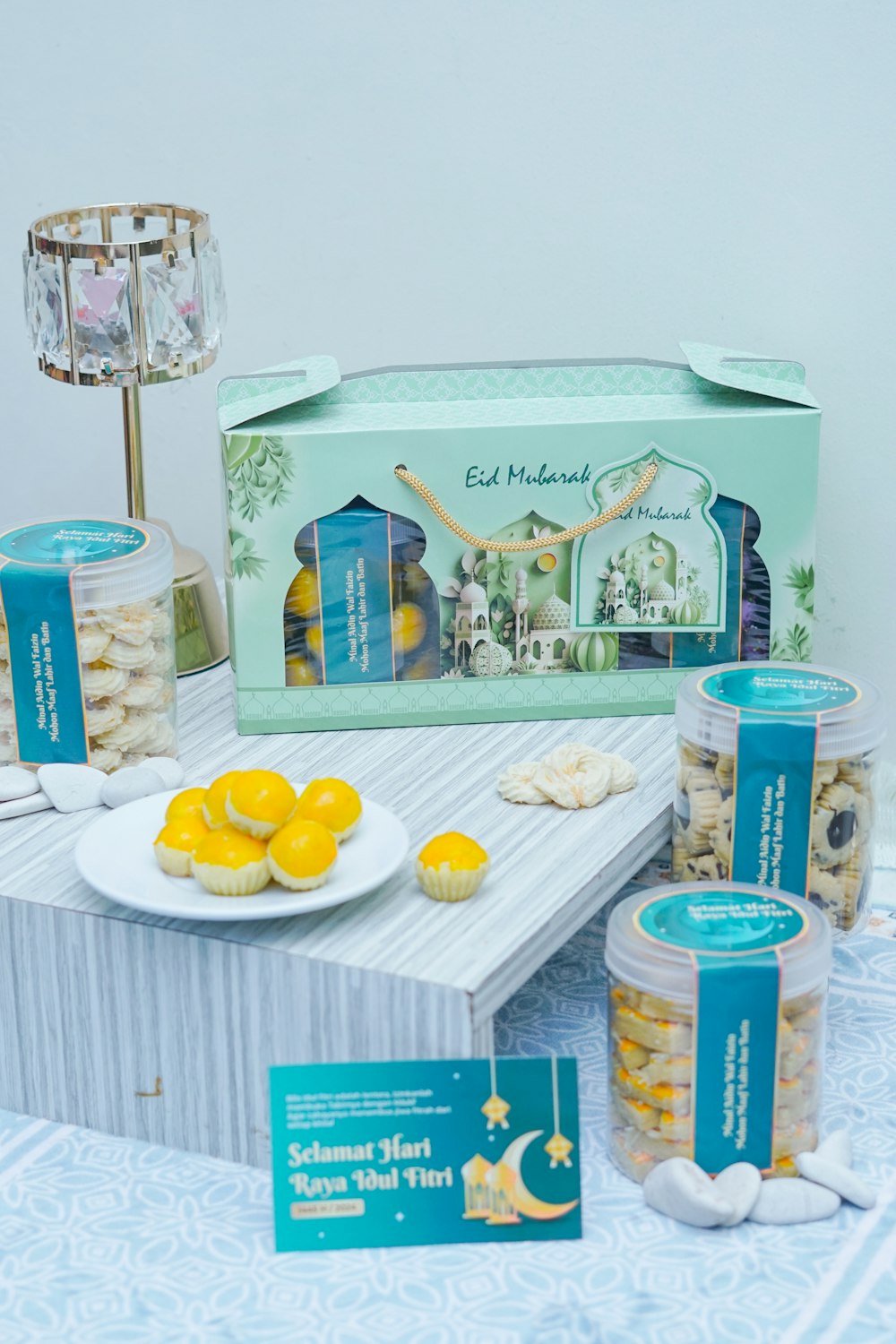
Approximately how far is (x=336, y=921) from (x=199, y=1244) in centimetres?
16

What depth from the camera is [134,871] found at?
2.58 feet

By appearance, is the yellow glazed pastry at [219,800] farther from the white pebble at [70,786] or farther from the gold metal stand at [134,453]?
the gold metal stand at [134,453]

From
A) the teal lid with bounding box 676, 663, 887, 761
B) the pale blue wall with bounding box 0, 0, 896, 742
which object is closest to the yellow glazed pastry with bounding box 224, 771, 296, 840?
the teal lid with bounding box 676, 663, 887, 761

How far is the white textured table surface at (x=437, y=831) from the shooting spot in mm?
750

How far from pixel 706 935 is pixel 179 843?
0.86 ft

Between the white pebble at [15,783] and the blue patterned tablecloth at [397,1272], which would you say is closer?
the blue patterned tablecloth at [397,1272]

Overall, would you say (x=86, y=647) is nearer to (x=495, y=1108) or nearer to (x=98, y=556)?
(x=98, y=556)

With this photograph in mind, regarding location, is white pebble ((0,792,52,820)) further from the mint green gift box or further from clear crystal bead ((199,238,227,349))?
clear crystal bead ((199,238,227,349))

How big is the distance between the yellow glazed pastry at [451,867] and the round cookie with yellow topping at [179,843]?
11 cm

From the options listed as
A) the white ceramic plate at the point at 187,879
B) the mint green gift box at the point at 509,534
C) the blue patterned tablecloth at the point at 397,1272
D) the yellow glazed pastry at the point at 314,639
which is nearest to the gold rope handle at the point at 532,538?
the mint green gift box at the point at 509,534

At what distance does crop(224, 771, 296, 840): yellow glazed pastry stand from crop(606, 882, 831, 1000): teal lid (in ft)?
0.56

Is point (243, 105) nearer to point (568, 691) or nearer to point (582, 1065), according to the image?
point (568, 691)

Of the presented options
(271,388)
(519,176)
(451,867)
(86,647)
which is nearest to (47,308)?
(271,388)

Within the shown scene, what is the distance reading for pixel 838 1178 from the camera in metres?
0.73
